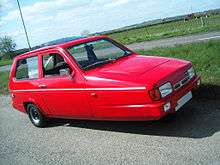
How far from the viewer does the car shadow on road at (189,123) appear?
621 cm

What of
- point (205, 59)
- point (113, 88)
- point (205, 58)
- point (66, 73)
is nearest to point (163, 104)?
point (113, 88)

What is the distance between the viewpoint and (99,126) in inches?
305

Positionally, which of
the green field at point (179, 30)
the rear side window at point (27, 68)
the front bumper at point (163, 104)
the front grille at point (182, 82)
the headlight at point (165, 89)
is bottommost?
the green field at point (179, 30)

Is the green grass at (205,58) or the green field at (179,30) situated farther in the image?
the green field at (179,30)

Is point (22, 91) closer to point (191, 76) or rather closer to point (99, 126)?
point (99, 126)

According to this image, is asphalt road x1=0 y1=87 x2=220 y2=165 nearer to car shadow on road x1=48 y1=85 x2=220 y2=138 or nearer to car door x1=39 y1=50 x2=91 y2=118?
car shadow on road x1=48 y1=85 x2=220 y2=138

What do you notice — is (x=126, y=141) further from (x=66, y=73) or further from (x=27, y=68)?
(x=27, y=68)

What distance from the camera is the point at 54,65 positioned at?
307 inches

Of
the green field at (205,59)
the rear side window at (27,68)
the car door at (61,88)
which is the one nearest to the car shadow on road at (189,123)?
the green field at (205,59)

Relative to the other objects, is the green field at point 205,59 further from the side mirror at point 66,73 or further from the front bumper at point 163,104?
the side mirror at point 66,73

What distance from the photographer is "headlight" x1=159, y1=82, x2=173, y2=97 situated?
6020mm

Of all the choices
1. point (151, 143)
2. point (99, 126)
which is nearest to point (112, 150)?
point (151, 143)

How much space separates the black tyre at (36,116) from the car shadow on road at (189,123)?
2.25 ft

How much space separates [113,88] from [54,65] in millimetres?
1926
